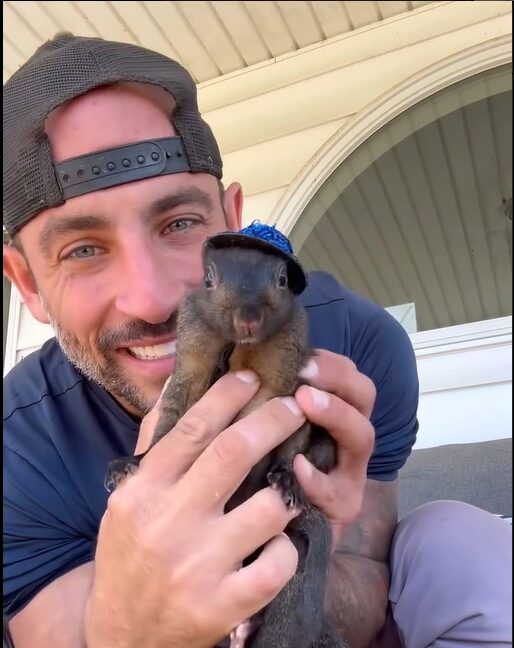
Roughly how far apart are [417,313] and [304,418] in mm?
2139

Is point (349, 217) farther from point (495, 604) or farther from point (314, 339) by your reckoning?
point (495, 604)

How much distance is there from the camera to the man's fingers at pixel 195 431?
1.10 meters

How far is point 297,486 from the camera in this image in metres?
1.12

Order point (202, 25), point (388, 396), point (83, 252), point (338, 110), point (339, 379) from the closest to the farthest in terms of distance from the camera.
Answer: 1. point (339, 379)
2. point (83, 252)
3. point (388, 396)
4. point (202, 25)
5. point (338, 110)

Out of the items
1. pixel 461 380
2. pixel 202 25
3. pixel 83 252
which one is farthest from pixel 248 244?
pixel 461 380

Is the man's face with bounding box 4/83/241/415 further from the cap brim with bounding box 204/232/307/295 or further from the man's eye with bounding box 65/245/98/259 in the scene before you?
the cap brim with bounding box 204/232/307/295

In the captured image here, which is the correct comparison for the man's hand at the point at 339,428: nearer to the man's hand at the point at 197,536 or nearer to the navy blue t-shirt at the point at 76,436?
the man's hand at the point at 197,536

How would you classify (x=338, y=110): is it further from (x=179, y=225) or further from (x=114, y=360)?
(x=114, y=360)

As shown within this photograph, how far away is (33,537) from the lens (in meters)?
1.40

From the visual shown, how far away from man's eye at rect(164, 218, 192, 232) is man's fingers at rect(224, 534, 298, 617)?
762 millimetres

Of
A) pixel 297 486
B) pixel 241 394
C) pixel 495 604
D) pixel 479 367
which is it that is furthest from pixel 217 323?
pixel 479 367

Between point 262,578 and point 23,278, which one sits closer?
Result: point 262,578

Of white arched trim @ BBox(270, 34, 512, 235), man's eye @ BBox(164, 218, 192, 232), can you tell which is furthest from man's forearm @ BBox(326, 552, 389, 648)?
white arched trim @ BBox(270, 34, 512, 235)

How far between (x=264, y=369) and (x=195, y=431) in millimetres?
163
